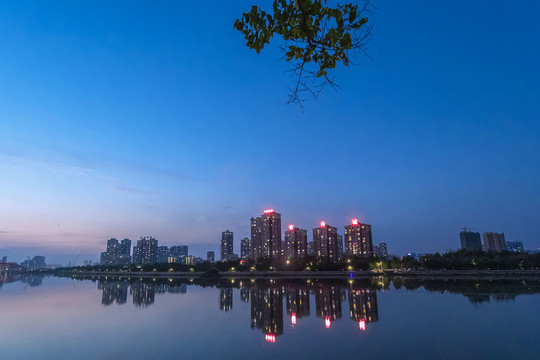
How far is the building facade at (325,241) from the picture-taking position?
145 metres

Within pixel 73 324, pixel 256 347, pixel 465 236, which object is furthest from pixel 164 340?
pixel 465 236

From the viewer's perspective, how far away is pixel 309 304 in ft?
109

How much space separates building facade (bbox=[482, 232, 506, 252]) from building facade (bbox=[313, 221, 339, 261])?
91270mm

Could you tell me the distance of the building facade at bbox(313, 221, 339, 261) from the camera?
145m

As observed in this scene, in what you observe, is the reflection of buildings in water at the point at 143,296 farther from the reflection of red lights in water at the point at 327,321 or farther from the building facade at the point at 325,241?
the building facade at the point at 325,241

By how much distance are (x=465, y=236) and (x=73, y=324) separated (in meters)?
211

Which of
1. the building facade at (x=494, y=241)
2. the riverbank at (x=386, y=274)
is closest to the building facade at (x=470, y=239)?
the building facade at (x=494, y=241)

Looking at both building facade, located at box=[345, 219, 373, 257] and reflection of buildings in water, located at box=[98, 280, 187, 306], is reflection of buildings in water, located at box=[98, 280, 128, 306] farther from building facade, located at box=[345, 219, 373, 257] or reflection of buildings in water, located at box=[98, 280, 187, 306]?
building facade, located at box=[345, 219, 373, 257]

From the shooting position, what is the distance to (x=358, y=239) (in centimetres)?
14138

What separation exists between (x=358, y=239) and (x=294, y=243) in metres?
28.5

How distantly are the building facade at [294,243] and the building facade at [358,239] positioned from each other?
20.0 m

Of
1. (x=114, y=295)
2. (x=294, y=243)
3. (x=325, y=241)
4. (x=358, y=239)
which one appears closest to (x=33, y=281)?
A: (x=114, y=295)

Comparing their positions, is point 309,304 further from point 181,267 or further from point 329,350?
point 181,267

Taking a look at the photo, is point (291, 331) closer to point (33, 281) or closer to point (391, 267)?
point (391, 267)
